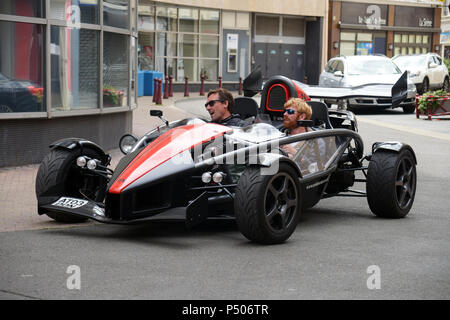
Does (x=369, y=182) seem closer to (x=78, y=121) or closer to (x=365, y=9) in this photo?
(x=78, y=121)

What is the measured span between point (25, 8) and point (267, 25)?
3137cm

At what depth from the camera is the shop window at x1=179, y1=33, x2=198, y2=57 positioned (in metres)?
36.7

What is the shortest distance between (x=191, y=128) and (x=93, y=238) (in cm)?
130

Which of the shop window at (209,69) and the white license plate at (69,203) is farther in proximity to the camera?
the shop window at (209,69)

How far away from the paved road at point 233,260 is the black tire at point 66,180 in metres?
0.31

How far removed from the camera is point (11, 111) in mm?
10812

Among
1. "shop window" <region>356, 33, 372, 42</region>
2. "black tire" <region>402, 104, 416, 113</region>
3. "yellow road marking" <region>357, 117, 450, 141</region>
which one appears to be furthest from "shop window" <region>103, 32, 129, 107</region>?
"shop window" <region>356, 33, 372, 42</region>

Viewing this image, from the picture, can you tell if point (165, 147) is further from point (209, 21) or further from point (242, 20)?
point (242, 20)

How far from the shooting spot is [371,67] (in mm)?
23812

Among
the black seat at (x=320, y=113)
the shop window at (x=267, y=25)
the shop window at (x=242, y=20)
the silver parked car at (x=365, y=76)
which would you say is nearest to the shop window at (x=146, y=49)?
the shop window at (x=242, y=20)

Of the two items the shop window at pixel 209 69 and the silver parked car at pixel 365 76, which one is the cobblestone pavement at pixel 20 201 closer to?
the silver parked car at pixel 365 76

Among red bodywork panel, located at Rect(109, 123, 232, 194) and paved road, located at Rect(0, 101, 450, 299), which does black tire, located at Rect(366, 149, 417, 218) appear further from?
red bodywork panel, located at Rect(109, 123, 232, 194)

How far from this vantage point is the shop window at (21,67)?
10.8 m

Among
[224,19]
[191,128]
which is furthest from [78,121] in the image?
[224,19]
